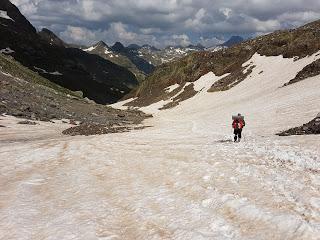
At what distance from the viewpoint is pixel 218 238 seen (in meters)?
12.1

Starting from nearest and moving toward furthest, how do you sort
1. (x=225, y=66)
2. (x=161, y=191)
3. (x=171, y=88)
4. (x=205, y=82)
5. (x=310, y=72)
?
(x=161, y=191) < (x=310, y=72) < (x=205, y=82) < (x=225, y=66) < (x=171, y=88)

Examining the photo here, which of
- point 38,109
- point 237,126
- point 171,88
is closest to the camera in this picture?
point 237,126

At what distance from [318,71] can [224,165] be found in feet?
159

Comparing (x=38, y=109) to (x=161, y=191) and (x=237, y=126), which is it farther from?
(x=161, y=191)

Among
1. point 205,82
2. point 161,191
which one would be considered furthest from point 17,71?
point 161,191

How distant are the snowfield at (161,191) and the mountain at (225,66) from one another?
152ft

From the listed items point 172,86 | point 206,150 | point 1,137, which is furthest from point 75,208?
point 172,86

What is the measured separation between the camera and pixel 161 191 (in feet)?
55.9

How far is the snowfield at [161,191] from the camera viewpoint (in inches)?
513

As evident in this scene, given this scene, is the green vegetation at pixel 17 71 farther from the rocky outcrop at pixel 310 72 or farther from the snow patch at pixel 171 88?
the rocky outcrop at pixel 310 72

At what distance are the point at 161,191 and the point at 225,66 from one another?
103556mm

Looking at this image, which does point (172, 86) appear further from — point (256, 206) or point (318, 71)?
point (256, 206)

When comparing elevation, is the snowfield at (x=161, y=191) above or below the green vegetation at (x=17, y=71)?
below

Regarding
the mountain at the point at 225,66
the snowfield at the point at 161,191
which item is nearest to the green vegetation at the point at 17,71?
the mountain at the point at 225,66
